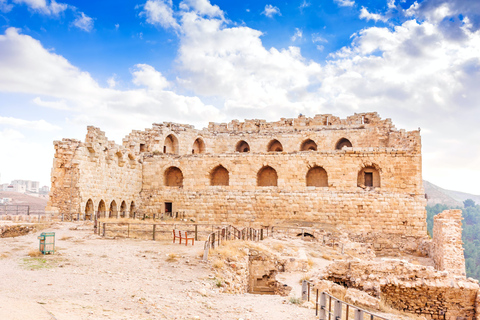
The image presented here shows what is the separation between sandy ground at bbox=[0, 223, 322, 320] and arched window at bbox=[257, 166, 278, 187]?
10.7m

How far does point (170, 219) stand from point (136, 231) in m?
5.84

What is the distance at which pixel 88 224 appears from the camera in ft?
56.5

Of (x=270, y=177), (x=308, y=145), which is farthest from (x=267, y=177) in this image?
(x=308, y=145)

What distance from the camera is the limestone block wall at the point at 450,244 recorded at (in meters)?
15.4

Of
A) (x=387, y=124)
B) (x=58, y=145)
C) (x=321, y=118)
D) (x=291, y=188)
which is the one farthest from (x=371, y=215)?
(x=58, y=145)

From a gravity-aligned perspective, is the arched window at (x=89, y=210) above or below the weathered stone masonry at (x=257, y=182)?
below

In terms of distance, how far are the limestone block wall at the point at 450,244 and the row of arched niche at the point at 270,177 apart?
438cm

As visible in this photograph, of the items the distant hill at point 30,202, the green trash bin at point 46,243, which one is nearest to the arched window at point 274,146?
the distant hill at point 30,202

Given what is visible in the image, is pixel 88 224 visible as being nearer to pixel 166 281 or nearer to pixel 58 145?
pixel 58 145

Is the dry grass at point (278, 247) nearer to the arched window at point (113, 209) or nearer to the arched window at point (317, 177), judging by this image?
the arched window at point (317, 177)

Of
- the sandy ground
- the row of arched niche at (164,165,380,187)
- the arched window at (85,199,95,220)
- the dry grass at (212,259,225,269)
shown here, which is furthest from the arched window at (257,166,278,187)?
the dry grass at (212,259,225,269)

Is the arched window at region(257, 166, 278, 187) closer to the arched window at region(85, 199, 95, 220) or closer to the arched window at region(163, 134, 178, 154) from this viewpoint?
Result: the arched window at region(163, 134, 178, 154)

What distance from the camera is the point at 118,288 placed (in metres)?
7.58

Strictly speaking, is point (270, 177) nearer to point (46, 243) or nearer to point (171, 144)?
point (171, 144)
